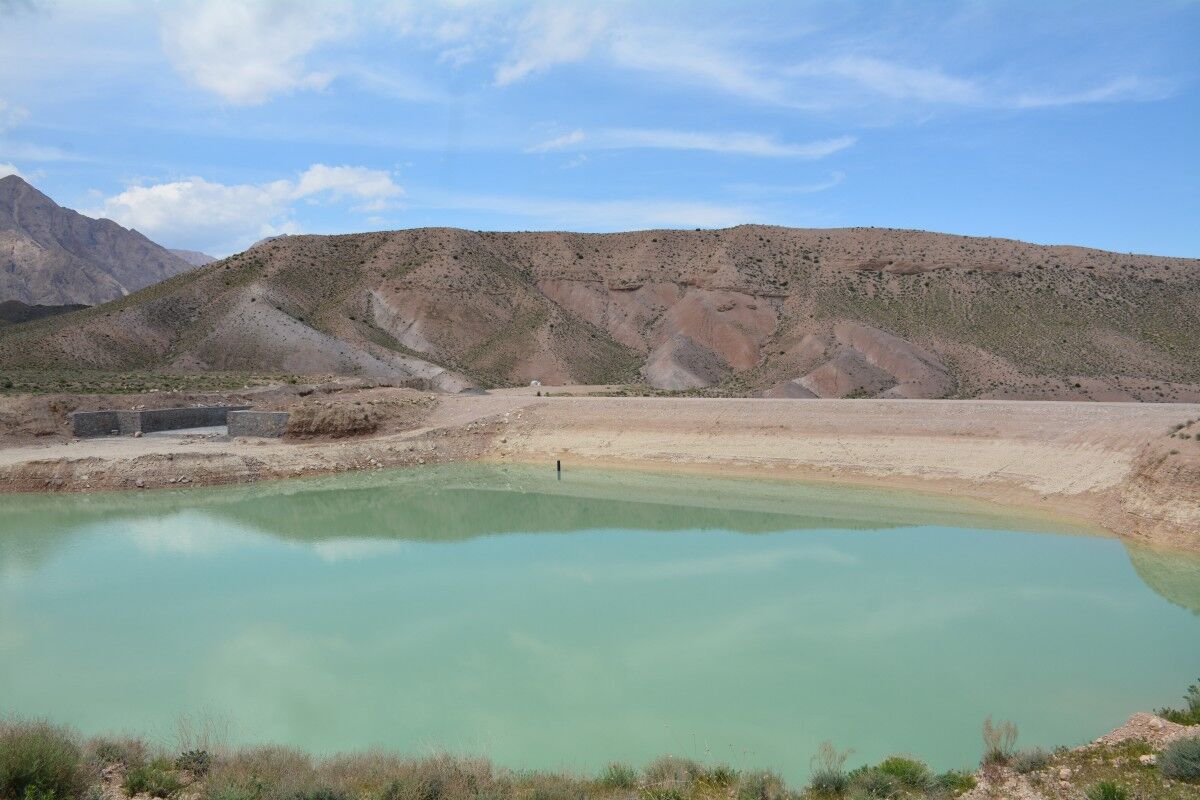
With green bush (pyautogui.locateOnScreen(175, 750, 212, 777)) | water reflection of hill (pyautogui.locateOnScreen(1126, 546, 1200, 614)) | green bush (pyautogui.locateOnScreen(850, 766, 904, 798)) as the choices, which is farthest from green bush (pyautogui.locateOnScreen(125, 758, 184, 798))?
water reflection of hill (pyautogui.locateOnScreen(1126, 546, 1200, 614))

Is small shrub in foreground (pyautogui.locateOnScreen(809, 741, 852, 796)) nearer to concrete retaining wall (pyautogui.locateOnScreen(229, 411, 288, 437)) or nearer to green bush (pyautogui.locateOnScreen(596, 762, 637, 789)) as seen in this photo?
green bush (pyautogui.locateOnScreen(596, 762, 637, 789))

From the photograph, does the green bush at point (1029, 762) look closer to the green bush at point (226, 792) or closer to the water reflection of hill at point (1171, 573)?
the green bush at point (226, 792)

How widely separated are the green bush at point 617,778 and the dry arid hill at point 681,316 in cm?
3803

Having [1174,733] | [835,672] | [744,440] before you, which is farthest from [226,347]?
[1174,733]

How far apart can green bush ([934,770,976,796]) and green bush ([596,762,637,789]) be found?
2.59 metres

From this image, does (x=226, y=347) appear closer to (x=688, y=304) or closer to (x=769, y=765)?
(x=688, y=304)

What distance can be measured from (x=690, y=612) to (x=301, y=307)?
49.2 metres

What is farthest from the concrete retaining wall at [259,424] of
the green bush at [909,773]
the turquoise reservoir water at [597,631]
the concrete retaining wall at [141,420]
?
the green bush at [909,773]

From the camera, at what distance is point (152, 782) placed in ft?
23.4

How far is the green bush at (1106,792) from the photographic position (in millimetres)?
6676

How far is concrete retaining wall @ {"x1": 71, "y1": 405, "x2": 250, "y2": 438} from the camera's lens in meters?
30.1

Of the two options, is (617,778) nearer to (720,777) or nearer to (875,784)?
(720,777)

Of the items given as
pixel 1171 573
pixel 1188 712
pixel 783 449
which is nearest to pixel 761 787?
pixel 1188 712

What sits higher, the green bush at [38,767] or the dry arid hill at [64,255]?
the dry arid hill at [64,255]
